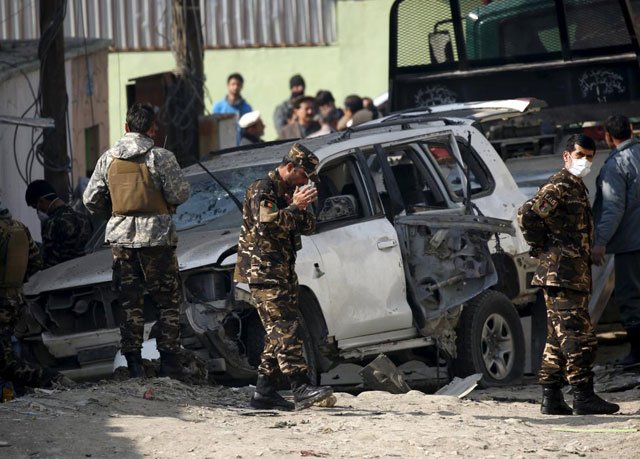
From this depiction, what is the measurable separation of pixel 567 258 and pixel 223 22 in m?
18.7

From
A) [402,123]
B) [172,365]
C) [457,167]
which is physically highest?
[402,123]

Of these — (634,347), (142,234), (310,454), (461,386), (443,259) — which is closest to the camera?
(310,454)

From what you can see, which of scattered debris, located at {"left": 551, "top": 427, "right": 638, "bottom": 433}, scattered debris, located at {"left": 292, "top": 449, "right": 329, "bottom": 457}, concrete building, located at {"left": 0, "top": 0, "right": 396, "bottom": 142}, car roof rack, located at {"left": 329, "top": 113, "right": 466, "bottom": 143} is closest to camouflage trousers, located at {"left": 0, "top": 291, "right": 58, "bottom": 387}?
scattered debris, located at {"left": 292, "top": 449, "right": 329, "bottom": 457}

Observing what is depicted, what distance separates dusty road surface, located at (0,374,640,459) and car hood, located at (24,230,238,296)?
814 millimetres

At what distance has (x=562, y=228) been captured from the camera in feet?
28.2

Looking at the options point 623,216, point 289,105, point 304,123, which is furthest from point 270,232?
point 289,105

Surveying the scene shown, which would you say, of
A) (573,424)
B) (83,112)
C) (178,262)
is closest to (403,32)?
(83,112)

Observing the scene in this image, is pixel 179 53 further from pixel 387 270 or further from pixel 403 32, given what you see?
pixel 387 270

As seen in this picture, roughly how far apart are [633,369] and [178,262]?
3.80m

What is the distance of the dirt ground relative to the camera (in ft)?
24.1

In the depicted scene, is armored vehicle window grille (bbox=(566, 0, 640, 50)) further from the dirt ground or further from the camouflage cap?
the camouflage cap

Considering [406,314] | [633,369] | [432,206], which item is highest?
[432,206]

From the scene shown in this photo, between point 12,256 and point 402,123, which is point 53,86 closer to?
point 402,123

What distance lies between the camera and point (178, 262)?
9406mm
